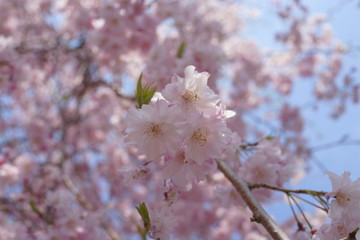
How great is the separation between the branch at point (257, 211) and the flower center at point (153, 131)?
468 mm

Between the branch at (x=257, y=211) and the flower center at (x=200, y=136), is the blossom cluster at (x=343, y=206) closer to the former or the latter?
the branch at (x=257, y=211)

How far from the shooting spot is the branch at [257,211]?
46.6 inches

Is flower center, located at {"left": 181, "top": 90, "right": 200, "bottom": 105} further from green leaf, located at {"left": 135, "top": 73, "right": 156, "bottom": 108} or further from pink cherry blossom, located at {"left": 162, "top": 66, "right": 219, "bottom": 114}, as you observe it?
green leaf, located at {"left": 135, "top": 73, "right": 156, "bottom": 108}

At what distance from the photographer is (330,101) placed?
8.29 meters

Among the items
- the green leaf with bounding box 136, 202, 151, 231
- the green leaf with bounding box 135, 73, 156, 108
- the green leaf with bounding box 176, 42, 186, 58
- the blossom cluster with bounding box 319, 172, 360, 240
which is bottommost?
the blossom cluster with bounding box 319, 172, 360, 240

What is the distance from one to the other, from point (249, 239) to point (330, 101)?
4.50 metres

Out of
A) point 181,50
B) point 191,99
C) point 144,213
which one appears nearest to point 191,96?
point 191,99

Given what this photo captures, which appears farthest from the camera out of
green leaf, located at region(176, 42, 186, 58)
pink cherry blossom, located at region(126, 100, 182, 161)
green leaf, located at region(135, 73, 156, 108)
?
green leaf, located at region(176, 42, 186, 58)

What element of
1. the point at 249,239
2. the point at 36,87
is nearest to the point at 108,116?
the point at 36,87

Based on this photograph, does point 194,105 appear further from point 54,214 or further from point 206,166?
point 54,214

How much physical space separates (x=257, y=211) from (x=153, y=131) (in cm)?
49

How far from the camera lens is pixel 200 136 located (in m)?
1.19

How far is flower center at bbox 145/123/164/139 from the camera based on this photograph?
1187 mm

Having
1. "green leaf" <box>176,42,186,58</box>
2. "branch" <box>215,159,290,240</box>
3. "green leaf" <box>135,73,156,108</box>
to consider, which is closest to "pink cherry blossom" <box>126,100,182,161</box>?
"green leaf" <box>135,73,156,108</box>
